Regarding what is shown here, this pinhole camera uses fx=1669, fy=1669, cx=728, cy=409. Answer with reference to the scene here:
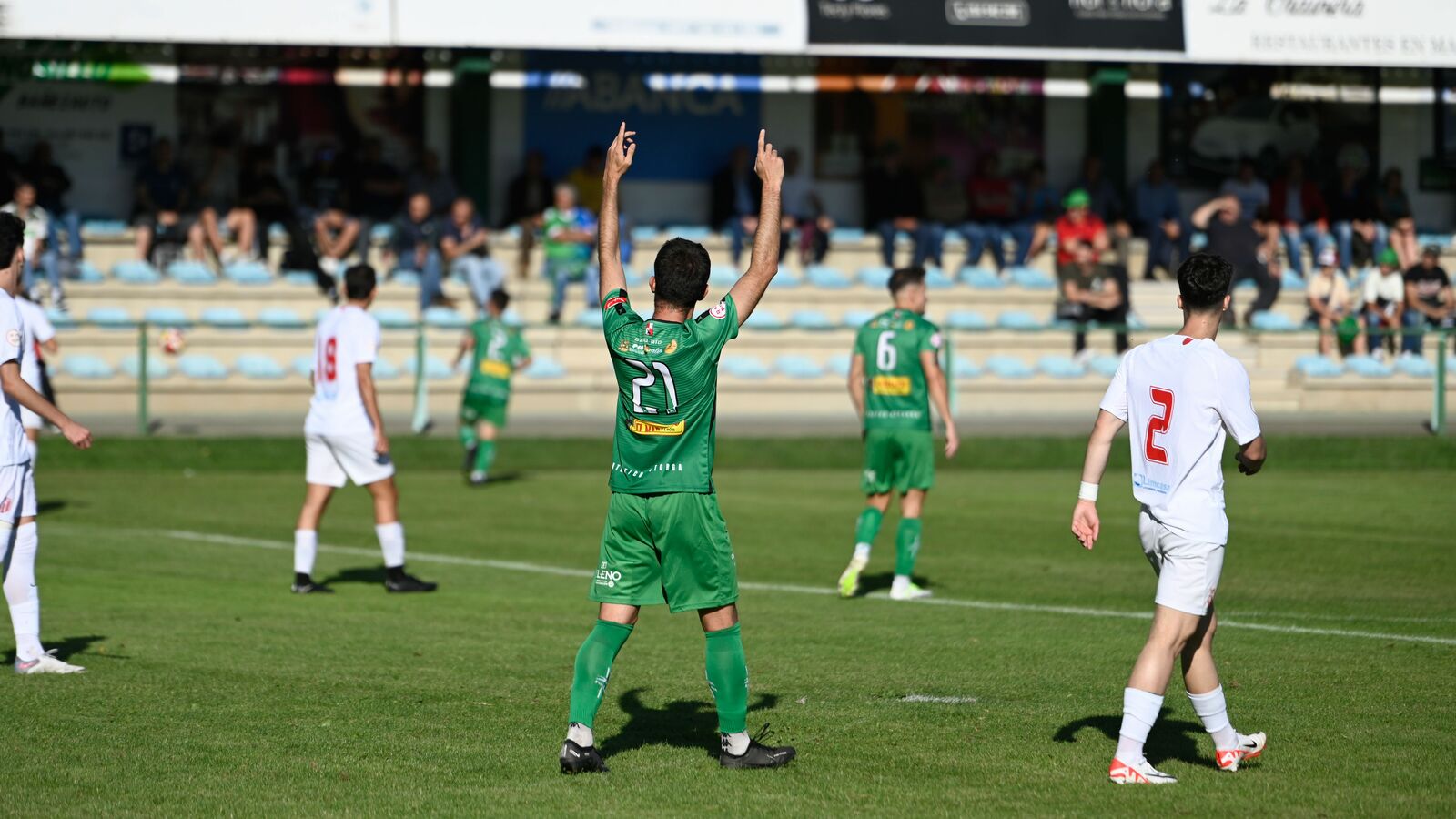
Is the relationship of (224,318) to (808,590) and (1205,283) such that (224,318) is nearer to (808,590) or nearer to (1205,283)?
(808,590)

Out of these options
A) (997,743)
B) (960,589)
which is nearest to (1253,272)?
(960,589)

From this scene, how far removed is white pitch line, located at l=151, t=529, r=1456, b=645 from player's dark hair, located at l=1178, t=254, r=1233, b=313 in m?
3.87

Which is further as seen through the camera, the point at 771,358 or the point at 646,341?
the point at 771,358

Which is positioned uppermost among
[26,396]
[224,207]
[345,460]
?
[224,207]

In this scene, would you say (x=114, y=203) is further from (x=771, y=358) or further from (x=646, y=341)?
(x=646, y=341)

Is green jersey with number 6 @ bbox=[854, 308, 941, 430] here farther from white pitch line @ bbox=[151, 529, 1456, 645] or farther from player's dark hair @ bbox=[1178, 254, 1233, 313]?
player's dark hair @ bbox=[1178, 254, 1233, 313]

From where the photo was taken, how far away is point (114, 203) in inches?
1077

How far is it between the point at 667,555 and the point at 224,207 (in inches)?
893

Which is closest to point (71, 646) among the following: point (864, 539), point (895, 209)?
point (864, 539)

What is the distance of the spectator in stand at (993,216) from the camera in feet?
89.5

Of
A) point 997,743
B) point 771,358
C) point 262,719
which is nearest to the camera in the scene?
point 997,743

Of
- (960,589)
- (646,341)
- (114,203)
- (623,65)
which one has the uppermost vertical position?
(623,65)

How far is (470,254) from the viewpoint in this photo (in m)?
24.3

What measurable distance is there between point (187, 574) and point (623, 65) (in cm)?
1854
